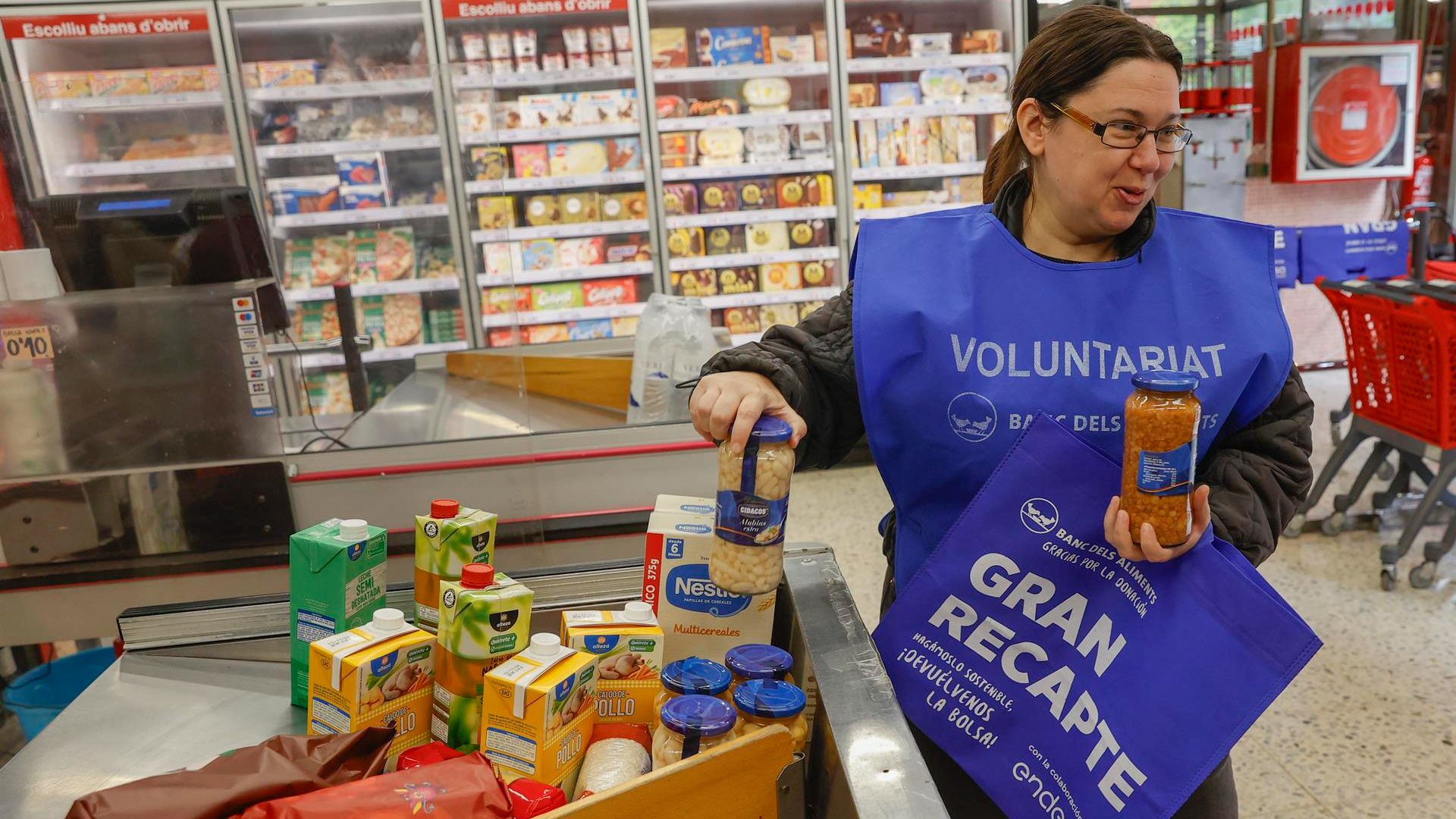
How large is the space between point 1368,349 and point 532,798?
13.3 ft

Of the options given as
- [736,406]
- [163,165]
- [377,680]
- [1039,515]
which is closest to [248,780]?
[377,680]

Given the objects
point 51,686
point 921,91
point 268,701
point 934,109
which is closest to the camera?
point 268,701

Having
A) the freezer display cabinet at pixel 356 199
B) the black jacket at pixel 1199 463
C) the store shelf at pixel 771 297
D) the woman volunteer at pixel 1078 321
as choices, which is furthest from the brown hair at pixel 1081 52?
the store shelf at pixel 771 297

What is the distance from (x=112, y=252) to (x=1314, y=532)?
4.51m

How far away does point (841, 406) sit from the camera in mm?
1517

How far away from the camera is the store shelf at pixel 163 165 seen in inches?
109

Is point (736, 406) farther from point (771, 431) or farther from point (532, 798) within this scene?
Result: point (532, 798)

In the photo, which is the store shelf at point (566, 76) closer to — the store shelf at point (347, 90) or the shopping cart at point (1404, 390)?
the store shelf at point (347, 90)

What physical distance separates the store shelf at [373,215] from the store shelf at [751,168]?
2.06m

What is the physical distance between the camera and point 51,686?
2.51 m

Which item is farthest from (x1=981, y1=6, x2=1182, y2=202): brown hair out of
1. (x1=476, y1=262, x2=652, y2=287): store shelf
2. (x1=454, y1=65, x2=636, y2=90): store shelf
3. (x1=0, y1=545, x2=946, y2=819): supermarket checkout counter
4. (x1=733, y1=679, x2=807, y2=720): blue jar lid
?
(x1=476, y1=262, x2=652, y2=287): store shelf

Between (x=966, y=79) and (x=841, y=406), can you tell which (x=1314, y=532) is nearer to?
(x=966, y=79)

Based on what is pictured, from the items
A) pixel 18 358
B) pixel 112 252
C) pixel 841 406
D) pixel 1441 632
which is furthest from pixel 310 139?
pixel 1441 632

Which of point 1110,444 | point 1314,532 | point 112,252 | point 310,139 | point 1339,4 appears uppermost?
point 1339,4
